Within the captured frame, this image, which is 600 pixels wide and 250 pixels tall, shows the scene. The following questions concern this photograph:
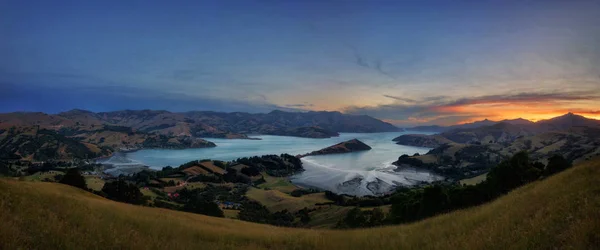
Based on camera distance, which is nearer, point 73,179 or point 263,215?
point 73,179

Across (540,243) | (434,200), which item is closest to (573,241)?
(540,243)

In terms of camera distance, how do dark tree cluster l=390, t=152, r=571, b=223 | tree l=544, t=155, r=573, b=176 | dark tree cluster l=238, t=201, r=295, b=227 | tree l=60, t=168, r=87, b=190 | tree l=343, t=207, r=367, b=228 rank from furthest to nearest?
1. dark tree cluster l=238, t=201, r=295, b=227
2. tree l=60, t=168, r=87, b=190
3. tree l=343, t=207, r=367, b=228
4. tree l=544, t=155, r=573, b=176
5. dark tree cluster l=390, t=152, r=571, b=223

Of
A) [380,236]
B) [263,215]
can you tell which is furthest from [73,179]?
[380,236]

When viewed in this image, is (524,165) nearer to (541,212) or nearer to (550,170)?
(550,170)

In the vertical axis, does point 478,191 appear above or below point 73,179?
above

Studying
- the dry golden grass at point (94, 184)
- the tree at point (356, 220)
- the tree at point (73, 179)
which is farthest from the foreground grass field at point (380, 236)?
the dry golden grass at point (94, 184)

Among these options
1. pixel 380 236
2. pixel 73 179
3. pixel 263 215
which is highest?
pixel 380 236

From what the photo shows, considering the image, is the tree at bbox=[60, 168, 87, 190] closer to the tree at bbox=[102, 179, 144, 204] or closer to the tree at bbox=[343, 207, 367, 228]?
the tree at bbox=[102, 179, 144, 204]

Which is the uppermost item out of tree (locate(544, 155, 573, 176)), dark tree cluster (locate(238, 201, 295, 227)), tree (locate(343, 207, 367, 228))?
tree (locate(544, 155, 573, 176))

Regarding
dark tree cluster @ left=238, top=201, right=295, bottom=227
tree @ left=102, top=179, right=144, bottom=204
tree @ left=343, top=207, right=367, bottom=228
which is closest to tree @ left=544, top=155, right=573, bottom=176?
tree @ left=343, top=207, right=367, bottom=228

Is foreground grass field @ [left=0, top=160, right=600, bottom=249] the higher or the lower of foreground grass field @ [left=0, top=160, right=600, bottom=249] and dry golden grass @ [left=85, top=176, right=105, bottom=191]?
the higher

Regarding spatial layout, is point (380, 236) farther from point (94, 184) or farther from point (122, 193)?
point (94, 184)
